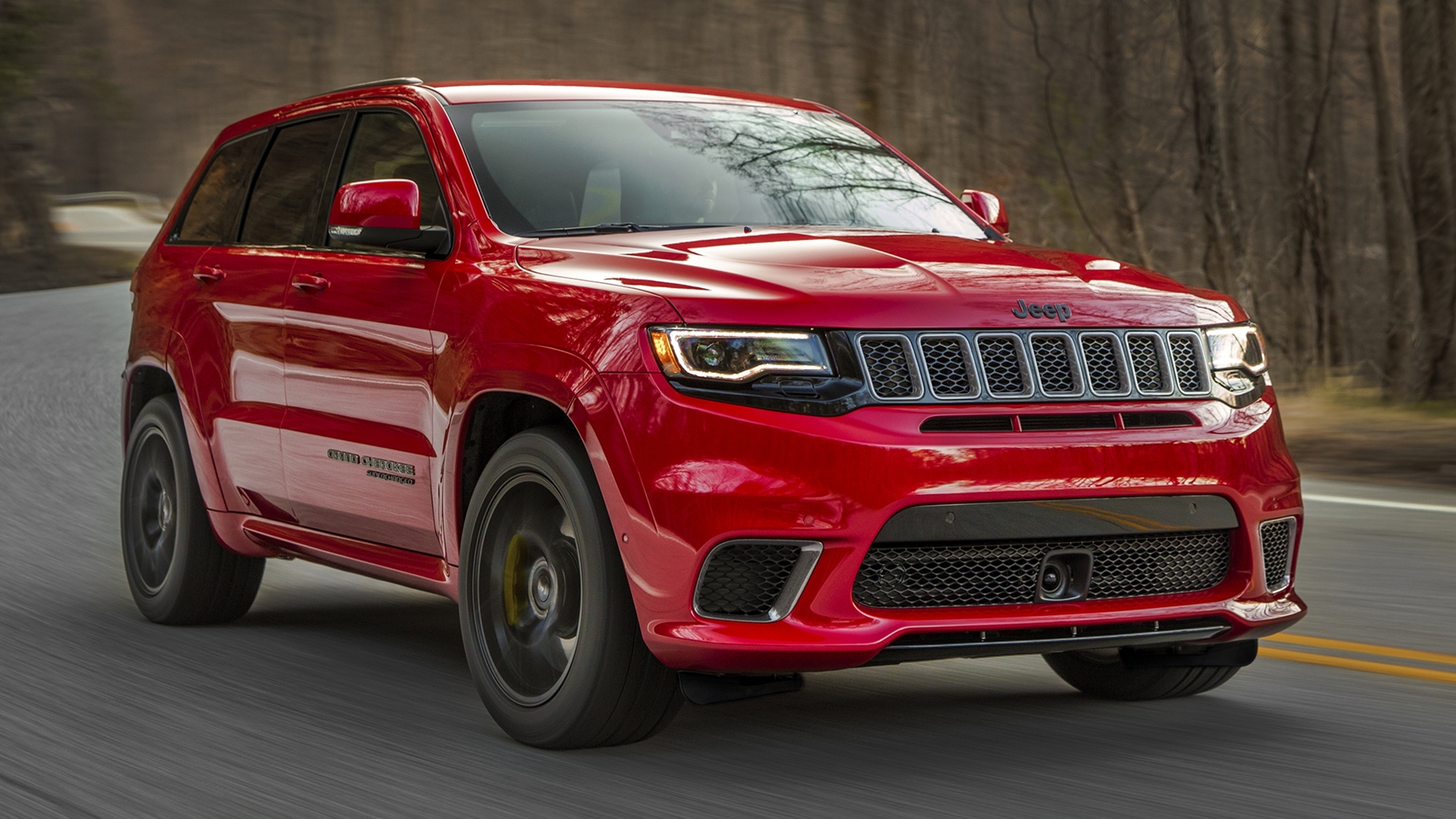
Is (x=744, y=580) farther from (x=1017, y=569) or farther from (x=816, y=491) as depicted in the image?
(x=1017, y=569)

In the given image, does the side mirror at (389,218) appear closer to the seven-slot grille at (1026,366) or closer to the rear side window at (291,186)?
the rear side window at (291,186)

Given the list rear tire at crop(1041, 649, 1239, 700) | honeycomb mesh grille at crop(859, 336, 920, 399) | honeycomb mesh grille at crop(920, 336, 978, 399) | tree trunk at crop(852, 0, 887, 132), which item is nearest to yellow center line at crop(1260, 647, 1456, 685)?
rear tire at crop(1041, 649, 1239, 700)

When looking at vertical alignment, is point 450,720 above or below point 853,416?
below

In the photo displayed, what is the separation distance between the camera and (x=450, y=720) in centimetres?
548

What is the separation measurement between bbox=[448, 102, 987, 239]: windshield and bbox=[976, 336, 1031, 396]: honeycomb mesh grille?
1358 millimetres

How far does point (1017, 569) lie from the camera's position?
470cm

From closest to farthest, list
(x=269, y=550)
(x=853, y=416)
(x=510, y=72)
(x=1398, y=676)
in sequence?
(x=853, y=416) → (x=1398, y=676) → (x=269, y=550) → (x=510, y=72)

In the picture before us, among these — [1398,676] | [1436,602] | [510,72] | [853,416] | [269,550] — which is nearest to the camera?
[853,416]

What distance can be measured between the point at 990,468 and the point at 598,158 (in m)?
2.03

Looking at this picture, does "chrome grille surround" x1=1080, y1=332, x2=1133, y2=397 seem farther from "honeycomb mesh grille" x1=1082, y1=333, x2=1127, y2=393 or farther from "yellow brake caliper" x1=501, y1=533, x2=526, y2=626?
"yellow brake caliper" x1=501, y1=533, x2=526, y2=626

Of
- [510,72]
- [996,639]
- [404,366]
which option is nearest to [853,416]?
[996,639]

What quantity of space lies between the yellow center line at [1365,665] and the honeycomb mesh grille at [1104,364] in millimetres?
1821

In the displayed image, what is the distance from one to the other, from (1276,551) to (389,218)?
105 inches

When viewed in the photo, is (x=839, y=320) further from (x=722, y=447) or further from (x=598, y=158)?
(x=598, y=158)
